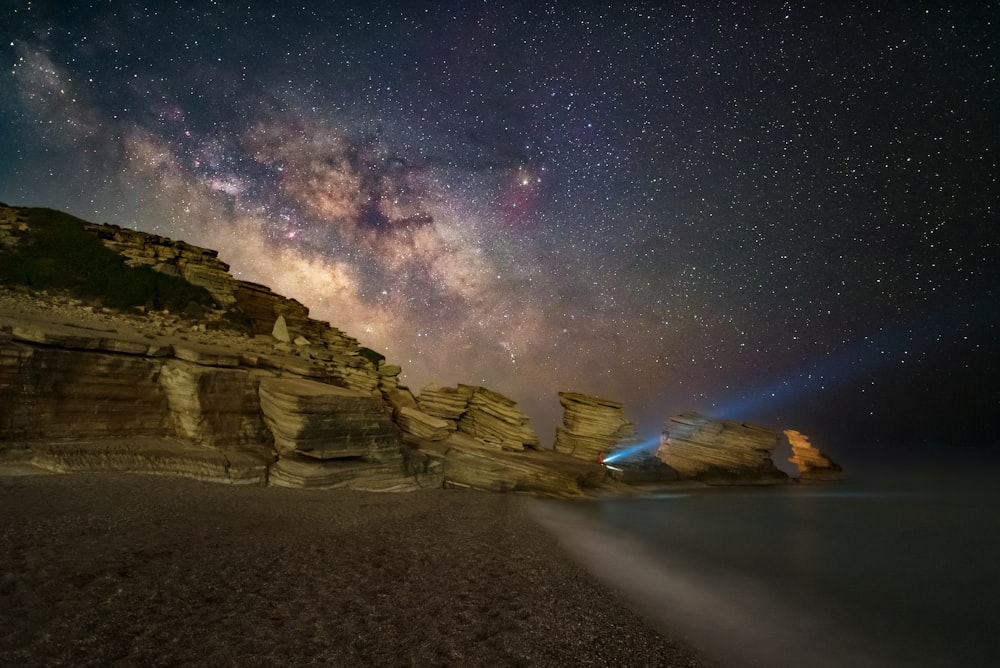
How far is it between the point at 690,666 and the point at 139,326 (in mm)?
23054

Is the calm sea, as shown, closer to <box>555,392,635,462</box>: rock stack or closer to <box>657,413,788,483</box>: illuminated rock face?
<box>555,392,635,462</box>: rock stack

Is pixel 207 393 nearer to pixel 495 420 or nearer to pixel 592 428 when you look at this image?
pixel 495 420

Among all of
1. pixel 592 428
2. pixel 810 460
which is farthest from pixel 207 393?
pixel 810 460

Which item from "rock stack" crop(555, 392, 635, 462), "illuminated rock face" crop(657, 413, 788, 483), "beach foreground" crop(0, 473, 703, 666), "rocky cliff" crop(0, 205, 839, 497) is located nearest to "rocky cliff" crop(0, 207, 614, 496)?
"rocky cliff" crop(0, 205, 839, 497)

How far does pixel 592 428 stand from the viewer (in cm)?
3500

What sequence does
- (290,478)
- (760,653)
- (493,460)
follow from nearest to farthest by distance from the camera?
(760,653), (290,478), (493,460)

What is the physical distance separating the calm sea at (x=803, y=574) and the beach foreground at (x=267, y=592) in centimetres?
178

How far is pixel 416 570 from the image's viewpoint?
8.16 m

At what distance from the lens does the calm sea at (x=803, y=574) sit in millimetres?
7402

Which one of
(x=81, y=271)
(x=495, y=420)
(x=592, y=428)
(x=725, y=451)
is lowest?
(x=495, y=420)

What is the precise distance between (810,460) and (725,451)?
13933mm

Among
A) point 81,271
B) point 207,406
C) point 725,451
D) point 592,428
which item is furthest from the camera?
point 725,451

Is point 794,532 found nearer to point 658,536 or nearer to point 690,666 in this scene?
point 658,536

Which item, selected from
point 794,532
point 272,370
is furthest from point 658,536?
point 272,370
